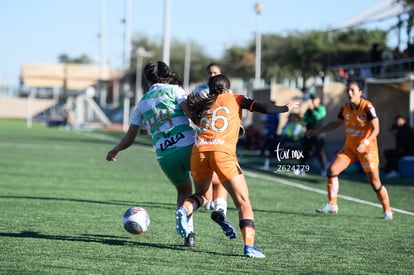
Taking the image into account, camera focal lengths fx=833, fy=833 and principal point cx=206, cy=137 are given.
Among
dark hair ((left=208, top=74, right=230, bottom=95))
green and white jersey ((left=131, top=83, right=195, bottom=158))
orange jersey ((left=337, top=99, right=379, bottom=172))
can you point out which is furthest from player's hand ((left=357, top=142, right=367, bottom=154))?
dark hair ((left=208, top=74, right=230, bottom=95))

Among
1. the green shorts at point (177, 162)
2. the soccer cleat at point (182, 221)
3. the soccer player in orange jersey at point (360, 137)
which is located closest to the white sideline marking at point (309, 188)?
the soccer player in orange jersey at point (360, 137)

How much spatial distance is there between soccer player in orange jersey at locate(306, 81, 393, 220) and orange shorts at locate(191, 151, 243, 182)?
12.5ft

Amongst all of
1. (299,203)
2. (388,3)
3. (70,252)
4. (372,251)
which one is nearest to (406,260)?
(372,251)

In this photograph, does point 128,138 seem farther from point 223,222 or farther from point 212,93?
point 223,222

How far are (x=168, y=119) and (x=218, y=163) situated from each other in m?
0.89

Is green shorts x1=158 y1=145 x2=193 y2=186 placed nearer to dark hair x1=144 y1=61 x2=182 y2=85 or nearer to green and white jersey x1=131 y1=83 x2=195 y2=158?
green and white jersey x1=131 y1=83 x2=195 y2=158

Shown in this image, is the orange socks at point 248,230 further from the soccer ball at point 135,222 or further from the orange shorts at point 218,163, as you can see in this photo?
the soccer ball at point 135,222

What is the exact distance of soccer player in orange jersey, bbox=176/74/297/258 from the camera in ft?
26.1

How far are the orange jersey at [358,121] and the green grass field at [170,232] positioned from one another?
44.6 inches

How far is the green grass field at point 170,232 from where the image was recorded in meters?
7.52

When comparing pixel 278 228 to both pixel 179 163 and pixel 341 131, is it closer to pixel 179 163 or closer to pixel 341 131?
pixel 179 163

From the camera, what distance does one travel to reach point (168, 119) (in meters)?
8.52

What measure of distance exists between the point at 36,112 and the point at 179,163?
254ft

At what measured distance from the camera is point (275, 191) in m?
16.2
